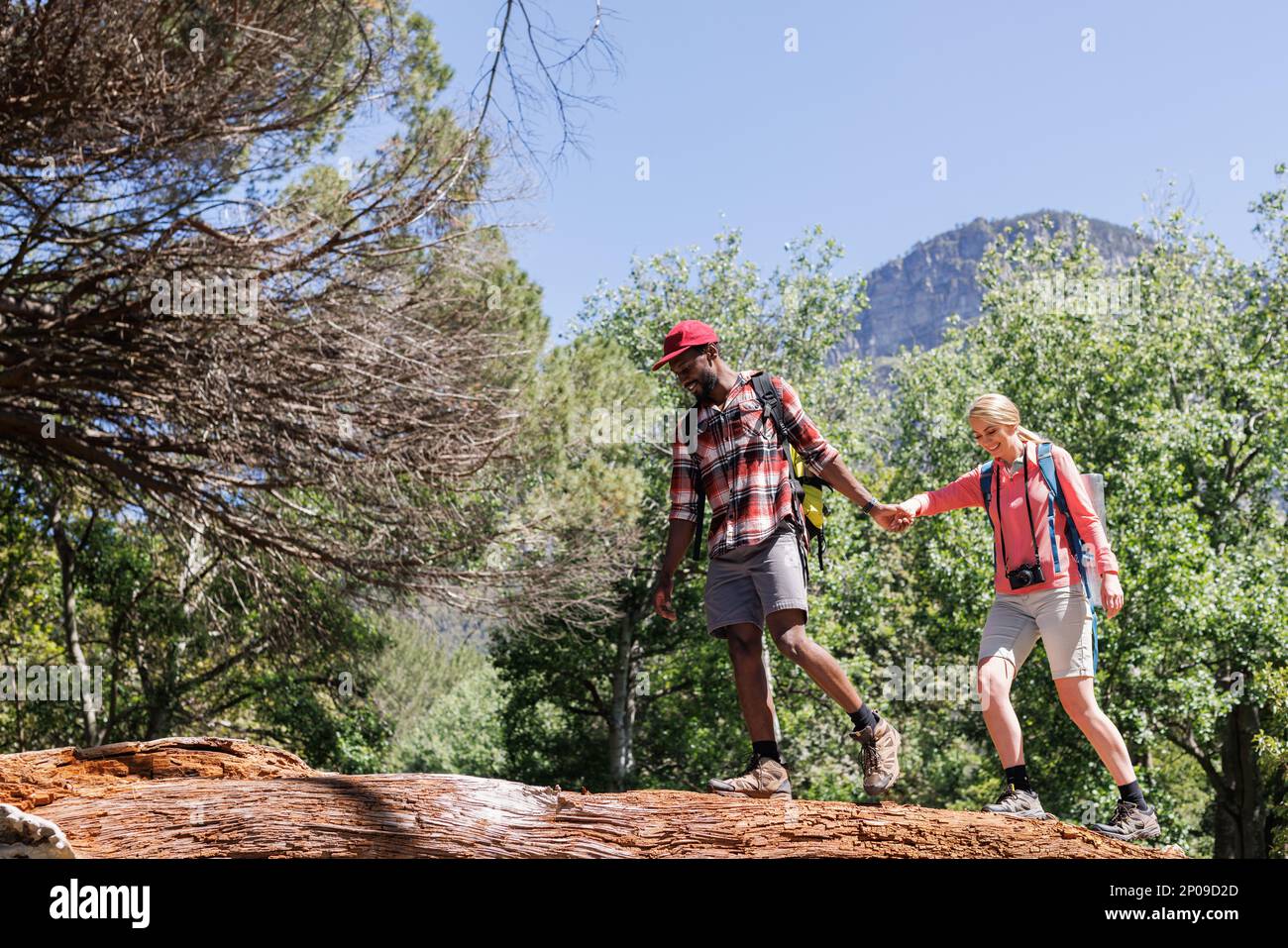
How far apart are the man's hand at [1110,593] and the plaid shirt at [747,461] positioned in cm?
116

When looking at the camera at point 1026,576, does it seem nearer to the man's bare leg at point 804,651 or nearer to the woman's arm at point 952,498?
the woman's arm at point 952,498

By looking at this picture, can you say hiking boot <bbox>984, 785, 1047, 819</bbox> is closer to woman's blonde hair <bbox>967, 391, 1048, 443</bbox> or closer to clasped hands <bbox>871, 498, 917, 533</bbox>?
clasped hands <bbox>871, 498, 917, 533</bbox>

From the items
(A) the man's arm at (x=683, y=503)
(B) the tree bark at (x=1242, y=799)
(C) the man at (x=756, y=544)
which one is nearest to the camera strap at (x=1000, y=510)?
(C) the man at (x=756, y=544)

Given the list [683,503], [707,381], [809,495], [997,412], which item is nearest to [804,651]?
[809,495]

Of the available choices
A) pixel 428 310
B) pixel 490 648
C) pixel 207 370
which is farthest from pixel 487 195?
pixel 490 648

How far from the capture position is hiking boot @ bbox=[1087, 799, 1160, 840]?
13.7ft

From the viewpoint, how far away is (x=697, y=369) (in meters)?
4.38

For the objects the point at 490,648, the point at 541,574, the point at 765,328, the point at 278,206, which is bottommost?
the point at 490,648

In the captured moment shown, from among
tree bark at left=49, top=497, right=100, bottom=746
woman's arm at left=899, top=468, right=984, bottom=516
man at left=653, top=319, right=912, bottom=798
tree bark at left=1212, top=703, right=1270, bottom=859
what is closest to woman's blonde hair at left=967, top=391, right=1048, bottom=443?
woman's arm at left=899, top=468, right=984, bottom=516

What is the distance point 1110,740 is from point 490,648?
66.2 feet

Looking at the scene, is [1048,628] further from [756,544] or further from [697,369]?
[697,369]

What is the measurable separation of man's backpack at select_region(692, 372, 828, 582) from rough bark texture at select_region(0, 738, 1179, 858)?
3.31 ft

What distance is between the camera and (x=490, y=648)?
23.6 m
